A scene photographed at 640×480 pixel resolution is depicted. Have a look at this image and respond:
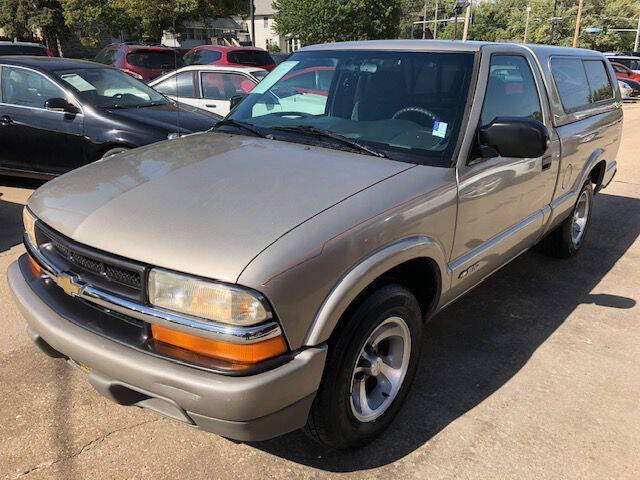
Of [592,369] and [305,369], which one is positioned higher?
[305,369]

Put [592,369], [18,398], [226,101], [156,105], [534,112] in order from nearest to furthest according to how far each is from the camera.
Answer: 1. [18,398]
2. [592,369]
3. [534,112]
4. [156,105]
5. [226,101]

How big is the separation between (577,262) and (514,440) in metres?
2.88

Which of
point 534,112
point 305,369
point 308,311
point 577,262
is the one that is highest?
point 534,112

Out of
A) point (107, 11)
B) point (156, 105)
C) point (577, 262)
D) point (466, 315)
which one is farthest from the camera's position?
point (107, 11)

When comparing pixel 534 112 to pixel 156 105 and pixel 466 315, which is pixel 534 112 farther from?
pixel 156 105

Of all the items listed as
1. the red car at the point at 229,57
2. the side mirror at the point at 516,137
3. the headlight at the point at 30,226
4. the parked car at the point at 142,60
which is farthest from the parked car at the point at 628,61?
the headlight at the point at 30,226

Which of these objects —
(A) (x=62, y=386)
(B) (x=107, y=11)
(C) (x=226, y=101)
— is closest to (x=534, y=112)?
(A) (x=62, y=386)

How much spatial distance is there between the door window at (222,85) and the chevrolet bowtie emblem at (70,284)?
23.6 feet

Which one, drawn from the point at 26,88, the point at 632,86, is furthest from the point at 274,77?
the point at 632,86

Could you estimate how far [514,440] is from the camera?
8.91ft

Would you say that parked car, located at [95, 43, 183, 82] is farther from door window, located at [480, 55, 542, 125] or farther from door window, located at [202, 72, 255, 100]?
door window, located at [480, 55, 542, 125]

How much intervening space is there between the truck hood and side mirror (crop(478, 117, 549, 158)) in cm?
50

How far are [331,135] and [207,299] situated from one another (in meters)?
1.40

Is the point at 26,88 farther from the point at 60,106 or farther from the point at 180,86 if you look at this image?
the point at 180,86
